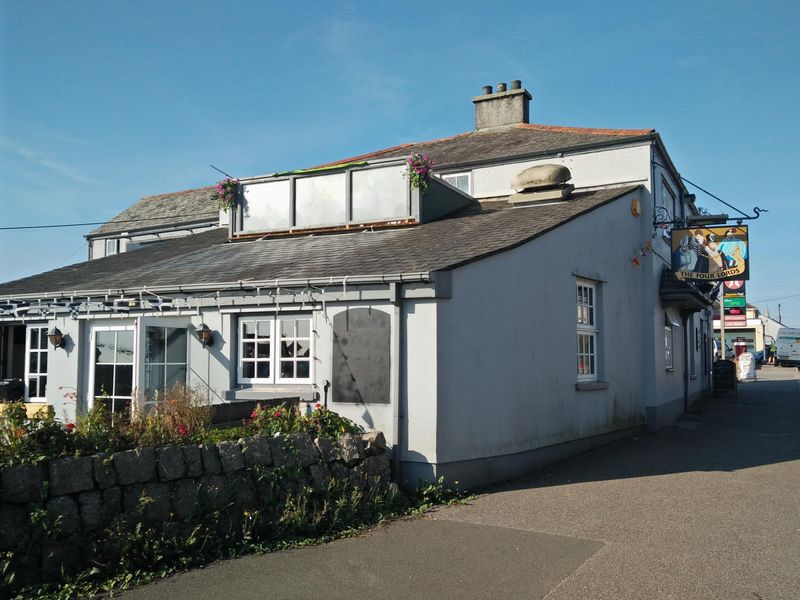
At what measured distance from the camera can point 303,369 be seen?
403 inches

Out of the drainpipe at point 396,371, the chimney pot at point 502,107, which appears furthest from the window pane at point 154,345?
the chimney pot at point 502,107

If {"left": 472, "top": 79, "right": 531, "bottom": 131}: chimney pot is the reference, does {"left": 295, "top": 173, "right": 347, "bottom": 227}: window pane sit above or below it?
below

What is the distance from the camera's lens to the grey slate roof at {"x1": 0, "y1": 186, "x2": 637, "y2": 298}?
389 inches

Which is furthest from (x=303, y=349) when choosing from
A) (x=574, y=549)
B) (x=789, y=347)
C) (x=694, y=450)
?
(x=789, y=347)

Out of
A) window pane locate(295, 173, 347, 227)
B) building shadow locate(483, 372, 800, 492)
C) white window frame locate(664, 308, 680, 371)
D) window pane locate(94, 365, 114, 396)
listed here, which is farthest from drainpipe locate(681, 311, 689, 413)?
window pane locate(94, 365, 114, 396)

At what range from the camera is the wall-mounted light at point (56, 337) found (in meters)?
11.7

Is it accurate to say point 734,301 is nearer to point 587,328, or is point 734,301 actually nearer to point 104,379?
point 587,328

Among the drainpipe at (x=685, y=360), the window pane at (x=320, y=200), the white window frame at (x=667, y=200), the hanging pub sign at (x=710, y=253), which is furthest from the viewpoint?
the drainpipe at (x=685, y=360)

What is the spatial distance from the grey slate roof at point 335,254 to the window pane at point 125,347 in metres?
0.75

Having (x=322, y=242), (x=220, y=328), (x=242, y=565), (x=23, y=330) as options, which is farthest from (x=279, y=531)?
(x=23, y=330)

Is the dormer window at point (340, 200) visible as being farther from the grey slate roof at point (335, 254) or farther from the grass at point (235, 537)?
the grass at point (235, 537)

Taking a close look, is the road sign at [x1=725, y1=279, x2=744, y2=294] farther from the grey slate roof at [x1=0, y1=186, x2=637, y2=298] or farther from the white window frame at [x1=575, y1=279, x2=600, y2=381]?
the white window frame at [x1=575, y1=279, x2=600, y2=381]

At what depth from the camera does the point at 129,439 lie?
6.73 m

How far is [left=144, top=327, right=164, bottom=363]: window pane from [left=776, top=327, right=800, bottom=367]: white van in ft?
175
